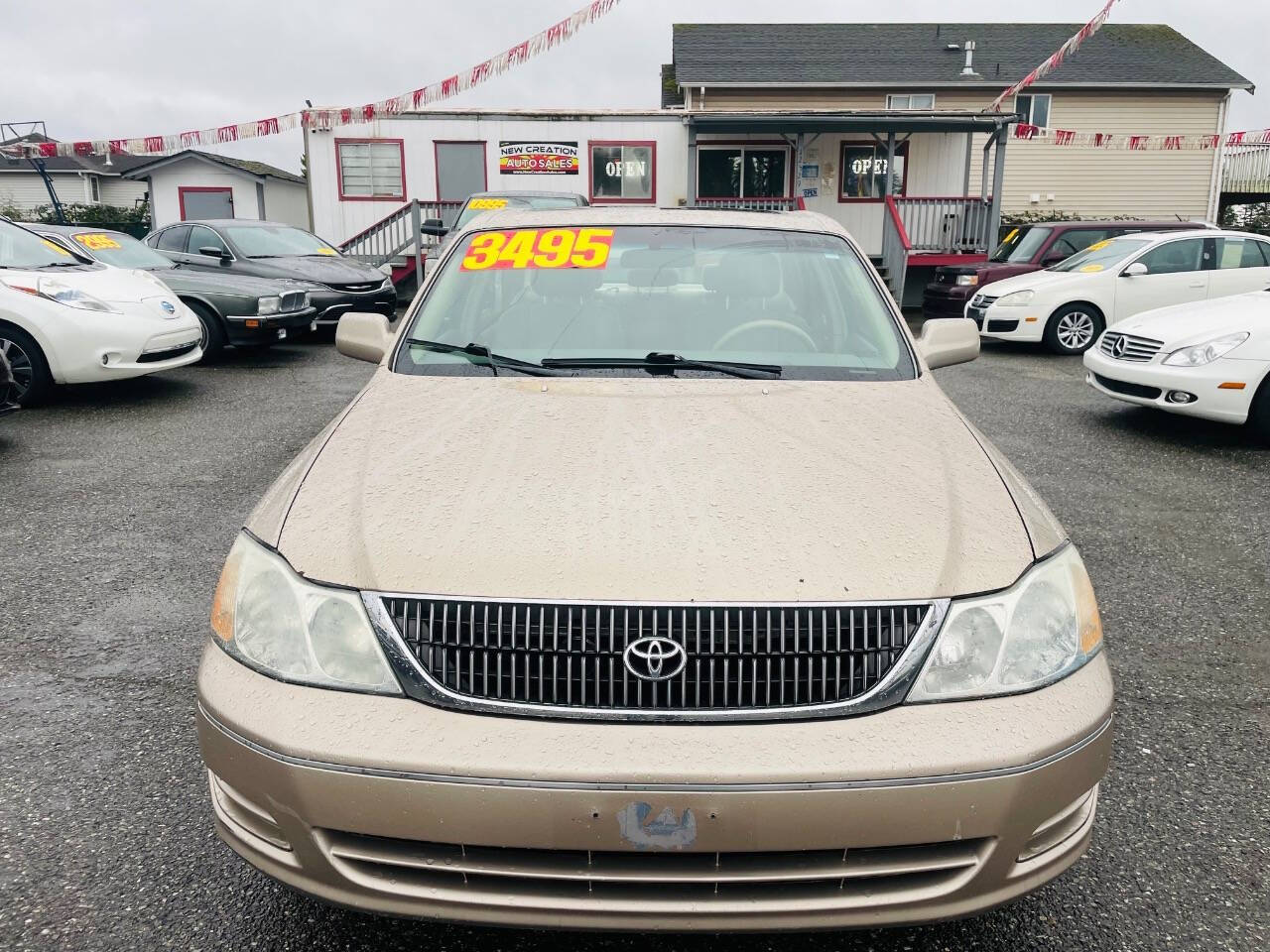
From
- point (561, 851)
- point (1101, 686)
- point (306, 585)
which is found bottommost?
point (561, 851)

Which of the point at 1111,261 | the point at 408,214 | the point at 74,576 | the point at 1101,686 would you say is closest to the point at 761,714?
the point at 1101,686

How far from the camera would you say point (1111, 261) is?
445 inches

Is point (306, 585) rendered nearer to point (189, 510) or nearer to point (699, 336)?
point (699, 336)

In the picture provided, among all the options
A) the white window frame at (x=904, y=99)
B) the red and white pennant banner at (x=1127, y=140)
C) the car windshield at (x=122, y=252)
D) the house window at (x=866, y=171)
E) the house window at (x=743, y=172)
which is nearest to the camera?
the car windshield at (x=122, y=252)

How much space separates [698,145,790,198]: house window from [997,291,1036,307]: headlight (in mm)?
11204

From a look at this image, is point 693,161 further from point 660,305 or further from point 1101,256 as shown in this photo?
point 660,305

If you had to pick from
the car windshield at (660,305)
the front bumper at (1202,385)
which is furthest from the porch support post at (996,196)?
the car windshield at (660,305)

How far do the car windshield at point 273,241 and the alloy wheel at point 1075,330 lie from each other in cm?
921

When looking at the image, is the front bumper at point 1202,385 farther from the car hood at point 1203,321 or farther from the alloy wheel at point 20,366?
the alloy wheel at point 20,366

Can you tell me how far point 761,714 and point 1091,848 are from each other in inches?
48.3

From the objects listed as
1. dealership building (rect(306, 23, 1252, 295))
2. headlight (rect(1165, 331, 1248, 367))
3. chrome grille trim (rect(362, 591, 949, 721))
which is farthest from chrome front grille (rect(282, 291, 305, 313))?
chrome grille trim (rect(362, 591, 949, 721))

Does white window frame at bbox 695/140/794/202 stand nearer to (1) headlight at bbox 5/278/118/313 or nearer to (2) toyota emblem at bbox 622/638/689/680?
(1) headlight at bbox 5/278/118/313

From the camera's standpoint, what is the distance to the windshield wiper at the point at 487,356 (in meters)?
2.77

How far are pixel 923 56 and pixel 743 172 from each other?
Result: 7.67m
